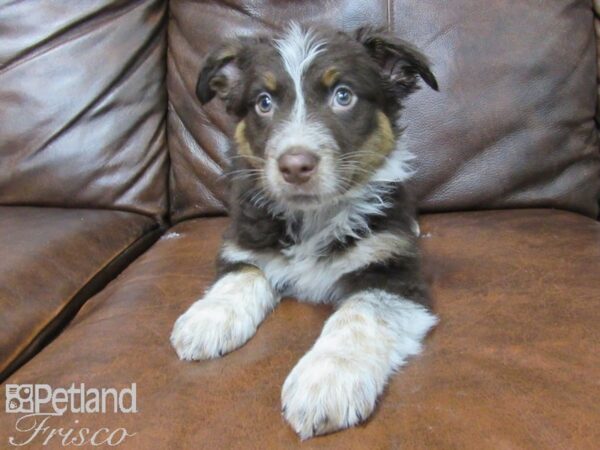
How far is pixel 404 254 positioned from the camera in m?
1.92

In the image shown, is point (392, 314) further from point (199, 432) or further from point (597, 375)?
point (199, 432)

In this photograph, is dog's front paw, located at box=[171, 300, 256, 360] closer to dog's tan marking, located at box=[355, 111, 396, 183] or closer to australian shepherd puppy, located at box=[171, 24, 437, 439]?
australian shepherd puppy, located at box=[171, 24, 437, 439]

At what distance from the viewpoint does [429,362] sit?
1520 mm

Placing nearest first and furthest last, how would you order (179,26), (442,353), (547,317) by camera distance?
(442,353), (547,317), (179,26)

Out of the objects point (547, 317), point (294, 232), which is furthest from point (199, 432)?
point (547, 317)

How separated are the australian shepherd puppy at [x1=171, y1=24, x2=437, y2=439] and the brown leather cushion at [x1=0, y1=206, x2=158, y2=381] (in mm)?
522

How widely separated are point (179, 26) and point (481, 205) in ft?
5.97

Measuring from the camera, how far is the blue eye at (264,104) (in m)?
2.04

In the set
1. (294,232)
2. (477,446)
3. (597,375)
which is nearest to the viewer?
(477,446)

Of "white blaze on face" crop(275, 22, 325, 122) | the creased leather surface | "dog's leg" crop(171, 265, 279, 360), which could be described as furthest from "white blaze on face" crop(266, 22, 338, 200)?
the creased leather surface

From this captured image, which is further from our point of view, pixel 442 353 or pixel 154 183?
pixel 154 183

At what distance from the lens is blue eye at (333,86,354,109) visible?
1.97 m

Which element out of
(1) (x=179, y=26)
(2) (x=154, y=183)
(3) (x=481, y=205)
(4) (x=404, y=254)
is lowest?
(2) (x=154, y=183)

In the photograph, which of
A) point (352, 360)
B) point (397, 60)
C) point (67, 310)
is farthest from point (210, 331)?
point (397, 60)
